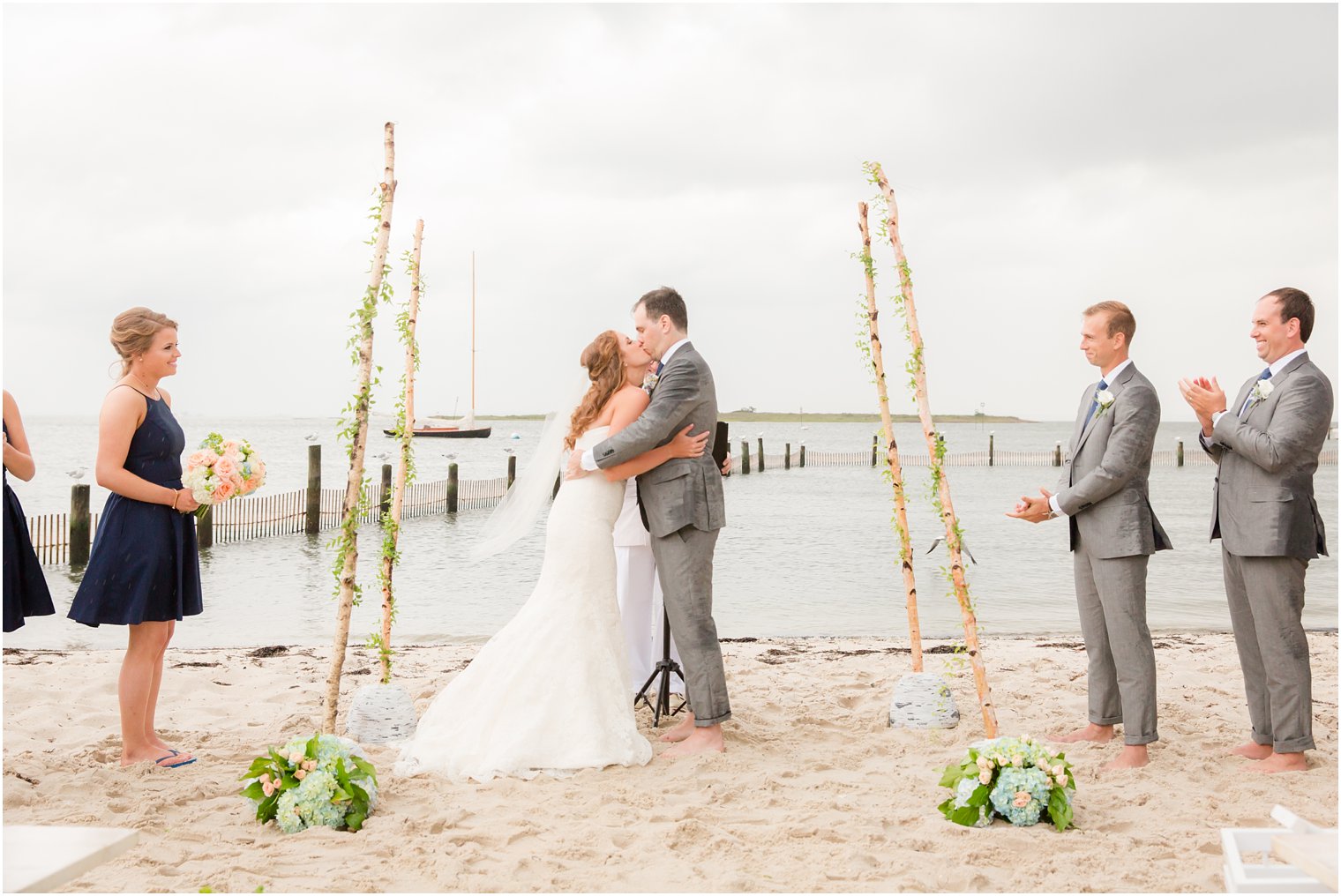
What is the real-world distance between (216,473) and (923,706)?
12.2 ft

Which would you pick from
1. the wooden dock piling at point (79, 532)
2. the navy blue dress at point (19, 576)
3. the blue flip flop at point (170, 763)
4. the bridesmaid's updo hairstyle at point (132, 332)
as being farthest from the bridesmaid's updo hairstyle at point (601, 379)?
the wooden dock piling at point (79, 532)

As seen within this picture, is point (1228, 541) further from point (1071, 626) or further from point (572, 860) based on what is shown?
point (1071, 626)

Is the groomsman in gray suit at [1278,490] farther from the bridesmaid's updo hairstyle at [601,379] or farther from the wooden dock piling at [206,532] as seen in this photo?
the wooden dock piling at [206,532]

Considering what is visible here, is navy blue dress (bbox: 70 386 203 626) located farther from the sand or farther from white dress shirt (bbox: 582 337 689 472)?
white dress shirt (bbox: 582 337 689 472)

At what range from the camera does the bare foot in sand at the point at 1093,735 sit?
5.24 m

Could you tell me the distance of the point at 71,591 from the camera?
43.8ft

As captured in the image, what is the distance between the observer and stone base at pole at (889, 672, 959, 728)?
558 cm

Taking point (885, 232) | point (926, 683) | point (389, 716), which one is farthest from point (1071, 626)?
point (389, 716)

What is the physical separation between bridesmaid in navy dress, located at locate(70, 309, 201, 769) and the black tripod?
2.32m

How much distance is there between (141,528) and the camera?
461 cm

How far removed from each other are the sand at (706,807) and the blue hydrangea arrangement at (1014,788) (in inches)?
3.3

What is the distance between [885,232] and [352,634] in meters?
7.81

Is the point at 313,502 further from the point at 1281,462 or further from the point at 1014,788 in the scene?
the point at 1281,462

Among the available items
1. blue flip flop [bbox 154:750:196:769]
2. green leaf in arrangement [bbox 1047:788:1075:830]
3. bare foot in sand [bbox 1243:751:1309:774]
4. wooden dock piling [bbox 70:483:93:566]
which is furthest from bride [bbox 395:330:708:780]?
wooden dock piling [bbox 70:483:93:566]
